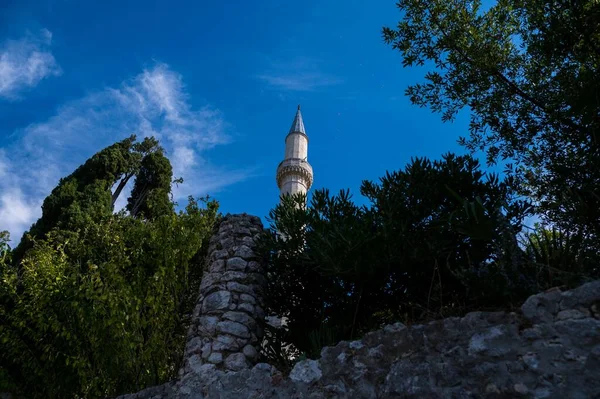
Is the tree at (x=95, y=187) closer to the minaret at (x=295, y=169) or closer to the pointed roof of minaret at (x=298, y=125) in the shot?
the minaret at (x=295, y=169)

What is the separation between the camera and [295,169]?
24.4m

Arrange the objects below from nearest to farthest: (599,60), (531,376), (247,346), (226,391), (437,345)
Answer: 1. (531,376)
2. (437,345)
3. (226,391)
4. (247,346)
5. (599,60)

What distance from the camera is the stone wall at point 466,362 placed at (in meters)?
3.05

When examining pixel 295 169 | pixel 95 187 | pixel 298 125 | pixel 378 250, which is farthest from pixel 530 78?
pixel 298 125

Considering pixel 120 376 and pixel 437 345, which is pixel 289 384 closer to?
pixel 437 345

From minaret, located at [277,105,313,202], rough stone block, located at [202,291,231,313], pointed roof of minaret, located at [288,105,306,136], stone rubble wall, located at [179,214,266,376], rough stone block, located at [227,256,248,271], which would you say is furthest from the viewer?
pointed roof of minaret, located at [288,105,306,136]

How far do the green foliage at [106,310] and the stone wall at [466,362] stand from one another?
7.76ft

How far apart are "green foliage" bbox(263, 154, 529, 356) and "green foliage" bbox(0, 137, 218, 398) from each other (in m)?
1.77

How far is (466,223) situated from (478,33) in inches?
171

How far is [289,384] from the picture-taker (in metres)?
4.27

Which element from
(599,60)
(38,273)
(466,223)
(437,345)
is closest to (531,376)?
(437,345)

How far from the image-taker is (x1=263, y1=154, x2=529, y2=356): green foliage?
5.67 metres

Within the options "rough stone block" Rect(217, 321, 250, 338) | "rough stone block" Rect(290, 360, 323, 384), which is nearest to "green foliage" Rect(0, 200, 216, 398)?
"rough stone block" Rect(217, 321, 250, 338)

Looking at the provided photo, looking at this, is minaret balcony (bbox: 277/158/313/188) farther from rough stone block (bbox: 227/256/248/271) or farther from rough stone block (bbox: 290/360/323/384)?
rough stone block (bbox: 290/360/323/384)
